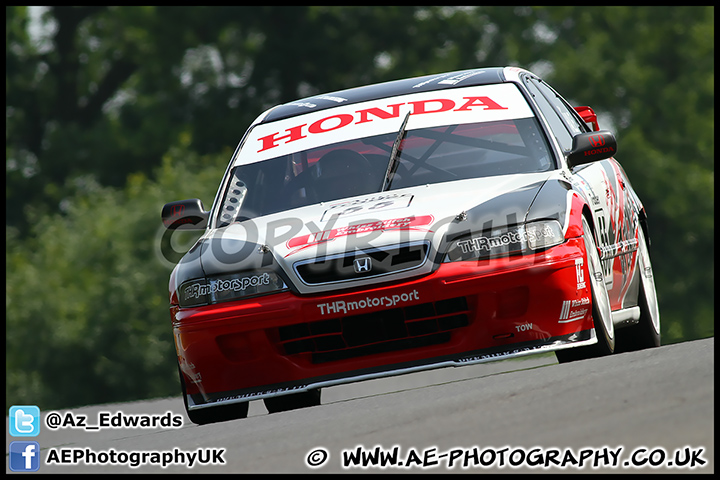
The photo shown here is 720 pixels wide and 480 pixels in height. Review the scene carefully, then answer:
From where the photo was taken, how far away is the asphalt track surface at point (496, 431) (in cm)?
414

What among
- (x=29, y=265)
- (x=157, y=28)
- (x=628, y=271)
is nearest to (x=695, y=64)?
(x=157, y=28)

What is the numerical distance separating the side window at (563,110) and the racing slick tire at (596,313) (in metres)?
1.86

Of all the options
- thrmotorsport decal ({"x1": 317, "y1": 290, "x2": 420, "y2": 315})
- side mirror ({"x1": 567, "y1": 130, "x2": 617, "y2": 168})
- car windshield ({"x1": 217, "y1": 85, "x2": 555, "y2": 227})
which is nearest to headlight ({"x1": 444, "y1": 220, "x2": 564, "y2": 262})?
thrmotorsport decal ({"x1": 317, "y1": 290, "x2": 420, "y2": 315})

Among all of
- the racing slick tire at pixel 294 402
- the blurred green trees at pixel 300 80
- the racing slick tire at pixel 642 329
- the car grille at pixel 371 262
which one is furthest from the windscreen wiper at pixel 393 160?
the blurred green trees at pixel 300 80

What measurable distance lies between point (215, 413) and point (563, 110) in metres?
3.29

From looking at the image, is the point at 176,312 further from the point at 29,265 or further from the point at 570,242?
the point at 29,265

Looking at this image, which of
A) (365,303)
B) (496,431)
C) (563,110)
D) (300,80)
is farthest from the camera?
(300,80)

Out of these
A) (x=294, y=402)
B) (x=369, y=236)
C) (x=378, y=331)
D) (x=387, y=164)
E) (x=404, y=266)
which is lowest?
(x=294, y=402)

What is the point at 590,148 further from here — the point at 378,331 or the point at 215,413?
the point at 215,413

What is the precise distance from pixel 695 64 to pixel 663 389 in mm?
31673

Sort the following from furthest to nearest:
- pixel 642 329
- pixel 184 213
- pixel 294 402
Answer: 1. pixel 294 402
2. pixel 642 329
3. pixel 184 213

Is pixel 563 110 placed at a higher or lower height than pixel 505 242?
higher

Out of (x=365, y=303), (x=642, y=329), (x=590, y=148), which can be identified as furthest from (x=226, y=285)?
(x=642, y=329)

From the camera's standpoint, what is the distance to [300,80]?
34.7m
